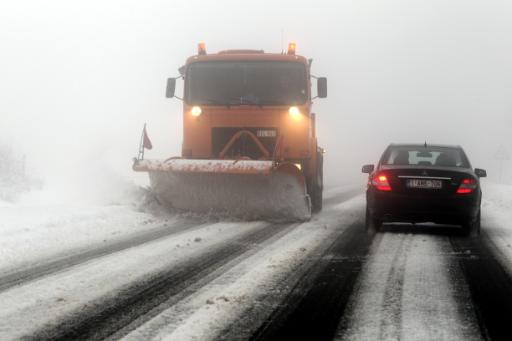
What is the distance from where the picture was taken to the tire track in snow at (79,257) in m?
5.70

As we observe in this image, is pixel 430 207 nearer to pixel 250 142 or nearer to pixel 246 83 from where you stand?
pixel 250 142

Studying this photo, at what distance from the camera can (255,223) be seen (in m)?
10.7

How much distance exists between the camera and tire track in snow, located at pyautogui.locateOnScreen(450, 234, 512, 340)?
4254 millimetres

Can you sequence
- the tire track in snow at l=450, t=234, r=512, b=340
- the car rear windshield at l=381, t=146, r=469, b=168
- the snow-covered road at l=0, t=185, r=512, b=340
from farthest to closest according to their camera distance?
the car rear windshield at l=381, t=146, r=469, b=168 < the tire track in snow at l=450, t=234, r=512, b=340 < the snow-covered road at l=0, t=185, r=512, b=340

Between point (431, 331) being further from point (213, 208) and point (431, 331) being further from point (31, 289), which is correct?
point (213, 208)

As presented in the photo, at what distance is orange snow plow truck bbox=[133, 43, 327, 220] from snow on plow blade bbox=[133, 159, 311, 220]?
0.02 metres

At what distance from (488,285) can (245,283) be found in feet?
6.65

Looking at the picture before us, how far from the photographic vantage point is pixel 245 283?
548 cm

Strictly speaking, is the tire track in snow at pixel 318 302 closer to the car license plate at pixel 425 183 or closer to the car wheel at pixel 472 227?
the car license plate at pixel 425 183

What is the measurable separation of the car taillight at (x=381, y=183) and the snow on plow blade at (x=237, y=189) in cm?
172

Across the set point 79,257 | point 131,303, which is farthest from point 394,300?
point 79,257

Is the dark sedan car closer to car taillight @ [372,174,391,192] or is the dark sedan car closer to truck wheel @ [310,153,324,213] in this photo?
car taillight @ [372,174,391,192]

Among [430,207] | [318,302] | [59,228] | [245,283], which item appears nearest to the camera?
[318,302]

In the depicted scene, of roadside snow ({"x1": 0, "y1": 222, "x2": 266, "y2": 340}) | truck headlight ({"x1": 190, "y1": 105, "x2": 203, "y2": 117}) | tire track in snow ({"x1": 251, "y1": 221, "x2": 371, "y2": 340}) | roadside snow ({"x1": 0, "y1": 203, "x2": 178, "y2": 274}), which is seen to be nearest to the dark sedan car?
tire track in snow ({"x1": 251, "y1": 221, "x2": 371, "y2": 340})
